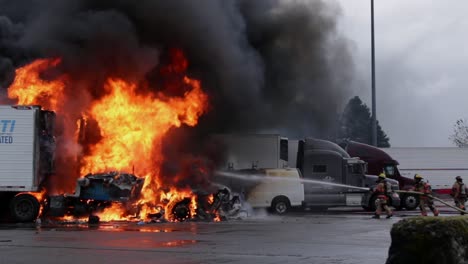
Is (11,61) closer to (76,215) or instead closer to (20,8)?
(20,8)

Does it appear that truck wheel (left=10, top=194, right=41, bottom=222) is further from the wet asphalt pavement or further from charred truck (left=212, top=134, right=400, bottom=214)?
charred truck (left=212, top=134, right=400, bottom=214)

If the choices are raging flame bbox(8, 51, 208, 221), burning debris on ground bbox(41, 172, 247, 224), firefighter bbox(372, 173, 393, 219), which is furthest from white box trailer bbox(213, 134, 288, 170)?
firefighter bbox(372, 173, 393, 219)

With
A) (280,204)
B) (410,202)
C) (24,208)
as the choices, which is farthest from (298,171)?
(24,208)

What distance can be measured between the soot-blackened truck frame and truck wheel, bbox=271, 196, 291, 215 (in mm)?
8797

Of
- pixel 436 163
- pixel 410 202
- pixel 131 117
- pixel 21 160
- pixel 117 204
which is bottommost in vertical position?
pixel 117 204

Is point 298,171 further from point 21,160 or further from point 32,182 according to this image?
point 21,160

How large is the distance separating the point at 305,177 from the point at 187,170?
6913 millimetres

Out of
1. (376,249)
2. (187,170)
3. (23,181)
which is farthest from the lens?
(187,170)

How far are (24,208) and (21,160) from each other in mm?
1490

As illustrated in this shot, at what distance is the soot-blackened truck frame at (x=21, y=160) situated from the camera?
2120 centimetres

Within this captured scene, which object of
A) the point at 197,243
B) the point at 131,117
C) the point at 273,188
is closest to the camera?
the point at 197,243

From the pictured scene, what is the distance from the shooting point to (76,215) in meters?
21.6

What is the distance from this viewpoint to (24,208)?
A: 2122cm

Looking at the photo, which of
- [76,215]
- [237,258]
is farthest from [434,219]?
[76,215]
